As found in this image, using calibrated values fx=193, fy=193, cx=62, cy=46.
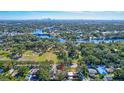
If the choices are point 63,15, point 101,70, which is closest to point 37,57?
point 63,15

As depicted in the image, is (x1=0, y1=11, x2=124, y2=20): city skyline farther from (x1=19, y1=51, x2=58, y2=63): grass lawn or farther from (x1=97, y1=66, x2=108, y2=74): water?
(x1=97, y1=66, x2=108, y2=74): water

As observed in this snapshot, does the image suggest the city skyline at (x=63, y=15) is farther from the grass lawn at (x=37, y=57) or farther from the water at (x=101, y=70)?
the water at (x=101, y=70)

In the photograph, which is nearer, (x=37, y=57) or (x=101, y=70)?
(x=101, y=70)

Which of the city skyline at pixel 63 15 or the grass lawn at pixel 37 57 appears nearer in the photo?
the city skyline at pixel 63 15

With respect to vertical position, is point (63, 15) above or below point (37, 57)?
above

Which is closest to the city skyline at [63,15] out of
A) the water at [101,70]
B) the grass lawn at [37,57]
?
the grass lawn at [37,57]

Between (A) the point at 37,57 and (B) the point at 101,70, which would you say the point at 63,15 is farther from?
(B) the point at 101,70
